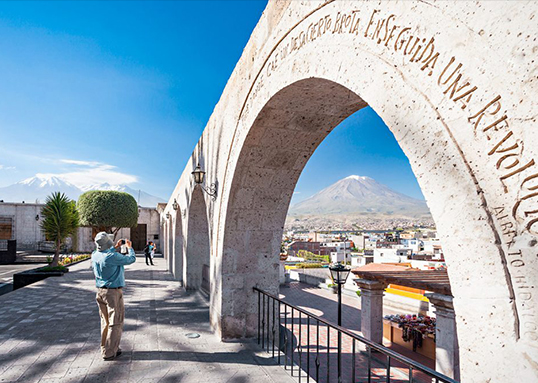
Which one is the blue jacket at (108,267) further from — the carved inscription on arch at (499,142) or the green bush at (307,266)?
the green bush at (307,266)

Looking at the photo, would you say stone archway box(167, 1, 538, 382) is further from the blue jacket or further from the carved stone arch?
the carved stone arch

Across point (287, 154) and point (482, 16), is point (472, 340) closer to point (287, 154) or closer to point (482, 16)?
point (482, 16)

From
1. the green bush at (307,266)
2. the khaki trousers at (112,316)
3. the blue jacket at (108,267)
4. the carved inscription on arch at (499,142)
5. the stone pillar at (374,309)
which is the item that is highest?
the carved inscription on arch at (499,142)

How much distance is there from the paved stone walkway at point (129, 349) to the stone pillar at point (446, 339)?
271cm

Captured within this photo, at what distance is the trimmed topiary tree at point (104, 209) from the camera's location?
726 inches

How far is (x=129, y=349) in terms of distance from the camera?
4262 millimetres

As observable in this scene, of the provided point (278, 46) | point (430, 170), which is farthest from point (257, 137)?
point (430, 170)

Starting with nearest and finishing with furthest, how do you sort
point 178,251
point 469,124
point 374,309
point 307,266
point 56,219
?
1. point 469,124
2. point 374,309
3. point 178,251
4. point 56,219
5. point 307,266

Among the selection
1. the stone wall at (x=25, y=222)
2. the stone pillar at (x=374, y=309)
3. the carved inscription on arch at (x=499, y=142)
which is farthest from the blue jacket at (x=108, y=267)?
the stone wall at (x=25, y=222)

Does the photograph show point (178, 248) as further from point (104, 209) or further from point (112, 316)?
point (104, 209)

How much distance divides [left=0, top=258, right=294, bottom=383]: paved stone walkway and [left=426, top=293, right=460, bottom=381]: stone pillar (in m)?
2.71

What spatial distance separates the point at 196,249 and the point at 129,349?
16.0 ft

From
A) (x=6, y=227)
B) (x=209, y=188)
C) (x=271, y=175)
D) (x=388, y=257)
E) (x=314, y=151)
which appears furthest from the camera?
(x=6, y=227)

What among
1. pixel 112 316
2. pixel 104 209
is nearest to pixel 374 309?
pixel 112 316
